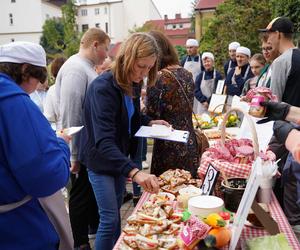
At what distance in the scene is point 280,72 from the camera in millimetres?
3098

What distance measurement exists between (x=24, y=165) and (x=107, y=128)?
82 centimetres

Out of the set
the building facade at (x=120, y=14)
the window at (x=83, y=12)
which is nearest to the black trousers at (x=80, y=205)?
the building facade at (x=120, y=14)

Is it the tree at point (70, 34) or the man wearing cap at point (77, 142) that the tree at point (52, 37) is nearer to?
the tree at point (70, 34)

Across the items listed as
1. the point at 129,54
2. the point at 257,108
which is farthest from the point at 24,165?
the point at 257,108

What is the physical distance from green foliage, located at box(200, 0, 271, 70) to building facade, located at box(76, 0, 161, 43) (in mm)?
46536

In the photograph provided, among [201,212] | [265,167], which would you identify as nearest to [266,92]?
[265,167]

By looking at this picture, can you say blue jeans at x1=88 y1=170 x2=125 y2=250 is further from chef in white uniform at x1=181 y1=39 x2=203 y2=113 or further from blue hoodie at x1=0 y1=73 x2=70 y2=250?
chef in white uniform at x1=181 y1=39 x2=203 y2=113

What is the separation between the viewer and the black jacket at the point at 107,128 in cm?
192

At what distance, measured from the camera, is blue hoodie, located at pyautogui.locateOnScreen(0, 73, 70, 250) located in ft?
3.76

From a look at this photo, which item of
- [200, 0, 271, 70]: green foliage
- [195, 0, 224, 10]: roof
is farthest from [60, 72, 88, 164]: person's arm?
[195, 0, 224, 10]: roof

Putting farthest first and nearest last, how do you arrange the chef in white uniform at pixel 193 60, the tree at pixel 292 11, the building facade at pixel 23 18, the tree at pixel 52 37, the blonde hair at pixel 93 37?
the building facade at pixel 23 18, the tree at pixel 52 37, the tree at pixel 292 11, the chef in white uniform at pixel 193 60, the blonde hair at pixel 93 37

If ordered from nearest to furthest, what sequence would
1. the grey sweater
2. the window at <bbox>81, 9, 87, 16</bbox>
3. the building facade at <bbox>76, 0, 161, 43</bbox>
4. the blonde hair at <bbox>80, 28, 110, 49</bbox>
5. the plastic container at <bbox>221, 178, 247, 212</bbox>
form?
the plastic container at <bbox>221, 178, 247, 212</bbox> < the grey sweater < the blonde hair at <bbox>80, 28, 110, 49</bbox> < the building facade at <bbox>76, 0, 161, 43</bbox> < the window at <bbox>81, 9, 87, 16</bbox>

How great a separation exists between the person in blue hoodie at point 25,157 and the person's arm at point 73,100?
1.28 m

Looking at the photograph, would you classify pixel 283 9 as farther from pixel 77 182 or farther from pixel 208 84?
pixel 77 182
